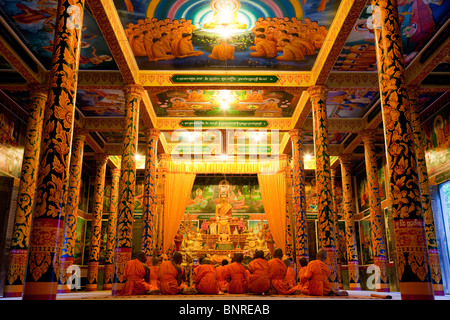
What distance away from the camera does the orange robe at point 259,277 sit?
8.64 metres

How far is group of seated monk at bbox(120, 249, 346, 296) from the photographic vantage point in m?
8.40

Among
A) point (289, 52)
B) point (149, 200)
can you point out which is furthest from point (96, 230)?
point (289, 52)

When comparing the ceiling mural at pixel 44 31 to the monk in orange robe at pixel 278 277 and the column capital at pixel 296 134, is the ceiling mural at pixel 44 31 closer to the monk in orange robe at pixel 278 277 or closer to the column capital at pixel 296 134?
the column capital at pixel 296 134

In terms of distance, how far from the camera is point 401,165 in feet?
18.6

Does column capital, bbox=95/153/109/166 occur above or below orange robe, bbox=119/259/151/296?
above

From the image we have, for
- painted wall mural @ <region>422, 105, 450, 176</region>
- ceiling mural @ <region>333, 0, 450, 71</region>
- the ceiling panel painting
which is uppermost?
ceiling mural @ <region>333, 0, 450, 71</region>

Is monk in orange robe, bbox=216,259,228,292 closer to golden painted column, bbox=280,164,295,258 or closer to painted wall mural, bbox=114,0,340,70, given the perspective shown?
golden painted column, bbox=280,164,295,258

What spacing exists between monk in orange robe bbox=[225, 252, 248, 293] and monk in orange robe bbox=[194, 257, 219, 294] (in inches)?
16.2

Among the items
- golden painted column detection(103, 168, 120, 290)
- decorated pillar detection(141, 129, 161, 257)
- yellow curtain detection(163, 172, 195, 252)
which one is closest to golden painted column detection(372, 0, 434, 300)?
decorated pillar detection(141, 129, 161, 257)

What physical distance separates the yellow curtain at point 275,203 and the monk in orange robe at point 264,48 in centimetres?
726

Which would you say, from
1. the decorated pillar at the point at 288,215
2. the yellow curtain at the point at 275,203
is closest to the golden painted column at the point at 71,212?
the yellow curtain at the point at 275,203
